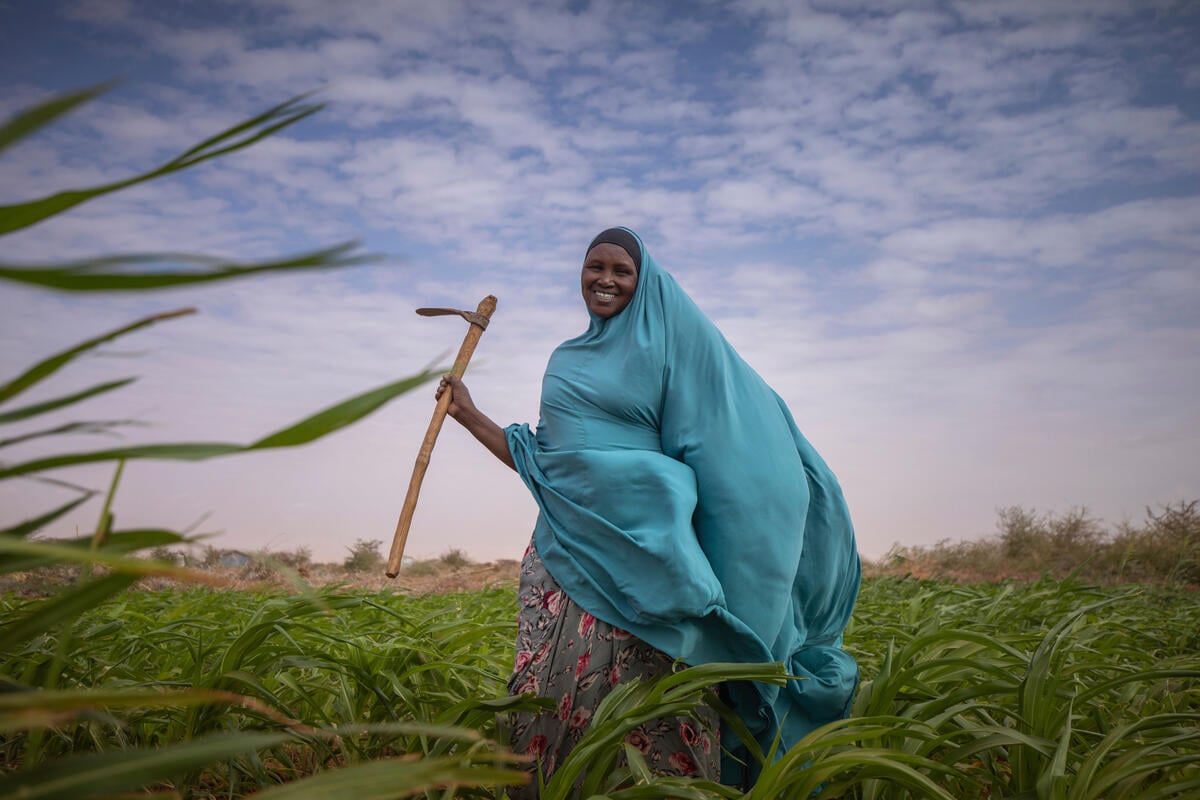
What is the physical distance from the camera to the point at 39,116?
774 mm

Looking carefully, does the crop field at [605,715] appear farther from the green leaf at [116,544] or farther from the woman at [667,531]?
the woman at [667,531]

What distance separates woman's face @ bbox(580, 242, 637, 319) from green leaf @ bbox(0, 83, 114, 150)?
2.17 metres

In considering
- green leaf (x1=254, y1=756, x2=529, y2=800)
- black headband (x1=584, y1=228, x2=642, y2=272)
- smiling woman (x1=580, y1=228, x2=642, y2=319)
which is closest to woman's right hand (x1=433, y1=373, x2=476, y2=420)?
smiling woman (x1=580, y1=228, x2=642, y2=319)

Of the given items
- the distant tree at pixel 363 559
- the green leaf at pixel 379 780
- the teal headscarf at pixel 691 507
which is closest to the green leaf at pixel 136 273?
the green leaf at pixel 379 780

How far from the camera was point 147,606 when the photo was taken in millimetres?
4703

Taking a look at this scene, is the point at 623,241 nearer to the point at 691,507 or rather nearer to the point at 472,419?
the point at 472,419

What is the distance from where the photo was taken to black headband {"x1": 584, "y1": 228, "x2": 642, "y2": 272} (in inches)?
116

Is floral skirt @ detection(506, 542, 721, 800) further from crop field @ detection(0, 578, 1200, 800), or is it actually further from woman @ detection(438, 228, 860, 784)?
crop field @ detection(0, 578, 1200, 800)

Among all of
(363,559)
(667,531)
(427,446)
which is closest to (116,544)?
(667,531)

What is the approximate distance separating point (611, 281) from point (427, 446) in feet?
2.78

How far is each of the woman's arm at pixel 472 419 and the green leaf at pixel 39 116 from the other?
229 cm

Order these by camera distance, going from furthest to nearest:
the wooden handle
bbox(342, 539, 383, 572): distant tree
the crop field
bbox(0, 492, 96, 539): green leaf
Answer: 1. bbox(342, 539, 383, 572): distant tree
2. the wooden handle
3. the crop field
4. bbox(0, 492, 96, 539): green leaf

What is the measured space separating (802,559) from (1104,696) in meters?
1.12

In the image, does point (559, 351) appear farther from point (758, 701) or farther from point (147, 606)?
point (147, 606)
